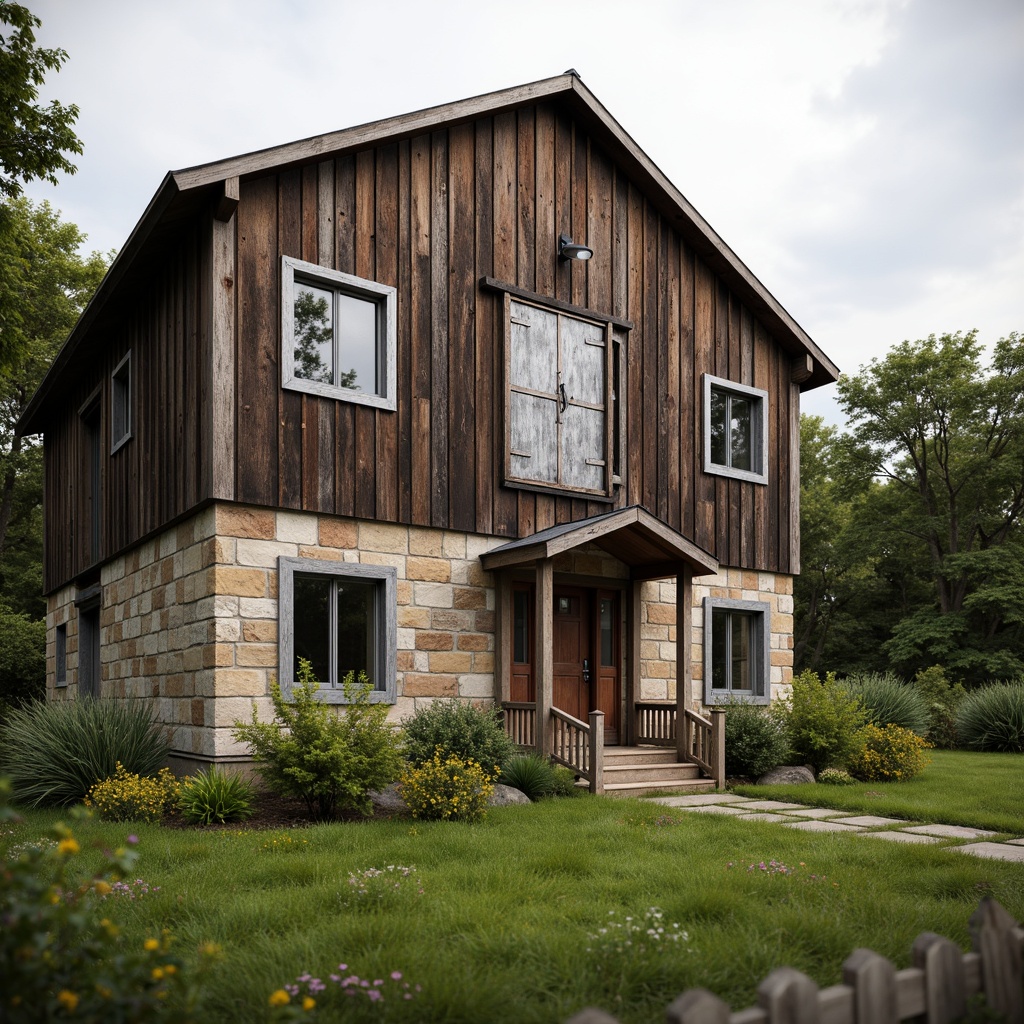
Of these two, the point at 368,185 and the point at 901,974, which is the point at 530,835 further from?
the point at 368,185

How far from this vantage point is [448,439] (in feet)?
36.4

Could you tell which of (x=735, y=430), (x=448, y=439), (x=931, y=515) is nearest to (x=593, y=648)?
(x=448, y=439)

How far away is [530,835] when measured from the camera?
732 cm

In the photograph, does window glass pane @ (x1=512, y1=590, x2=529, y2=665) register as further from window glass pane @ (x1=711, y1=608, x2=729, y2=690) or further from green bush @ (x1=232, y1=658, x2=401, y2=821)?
window glass pane @ (x1=711, y1=608, x2=729, y2=690)

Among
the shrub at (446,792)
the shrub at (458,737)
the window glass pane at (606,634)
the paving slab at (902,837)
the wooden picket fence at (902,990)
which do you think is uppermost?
the window glass pane at (606,634)

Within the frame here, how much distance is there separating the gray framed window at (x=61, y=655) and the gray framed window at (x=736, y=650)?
10.7 m

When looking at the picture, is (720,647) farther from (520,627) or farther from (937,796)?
(937,796)

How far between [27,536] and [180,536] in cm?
2235

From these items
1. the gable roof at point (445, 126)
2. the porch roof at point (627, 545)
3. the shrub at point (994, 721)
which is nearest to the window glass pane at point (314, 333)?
the gable roof at point (445, 126)

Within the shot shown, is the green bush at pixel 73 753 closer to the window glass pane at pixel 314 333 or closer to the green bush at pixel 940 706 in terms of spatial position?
the window glass pane at pixel 314 333

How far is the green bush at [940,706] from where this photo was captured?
18484mm

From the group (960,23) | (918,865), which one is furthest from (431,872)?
(960,23)

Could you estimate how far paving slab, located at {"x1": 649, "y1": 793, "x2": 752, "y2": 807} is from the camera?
31.8ft

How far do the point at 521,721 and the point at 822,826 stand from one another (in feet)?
11.9
